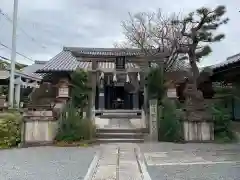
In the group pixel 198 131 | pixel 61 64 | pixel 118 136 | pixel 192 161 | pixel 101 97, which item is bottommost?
pixel 192 161

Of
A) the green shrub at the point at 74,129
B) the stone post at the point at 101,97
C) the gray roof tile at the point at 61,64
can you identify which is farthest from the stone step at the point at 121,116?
the green shrub at the point at 74,129

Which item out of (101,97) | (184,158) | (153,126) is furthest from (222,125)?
(101,97)

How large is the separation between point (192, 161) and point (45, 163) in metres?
3.57

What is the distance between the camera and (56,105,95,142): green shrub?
10.1 m

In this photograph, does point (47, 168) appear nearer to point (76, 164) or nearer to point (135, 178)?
point (76, 164)

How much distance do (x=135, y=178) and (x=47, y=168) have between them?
2.12 meters

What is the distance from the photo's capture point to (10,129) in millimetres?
9797

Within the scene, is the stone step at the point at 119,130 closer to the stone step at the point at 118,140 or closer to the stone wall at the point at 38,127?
the stone step at the point at 118,140

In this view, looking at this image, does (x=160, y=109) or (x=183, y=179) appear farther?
(x=160, y=109)

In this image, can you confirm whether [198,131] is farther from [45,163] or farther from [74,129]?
[45,163]

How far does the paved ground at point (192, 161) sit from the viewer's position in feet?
18.4

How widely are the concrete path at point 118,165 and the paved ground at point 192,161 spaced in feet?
0.78

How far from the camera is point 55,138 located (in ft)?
33.2

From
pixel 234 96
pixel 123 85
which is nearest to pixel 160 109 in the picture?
pixel 234 96
